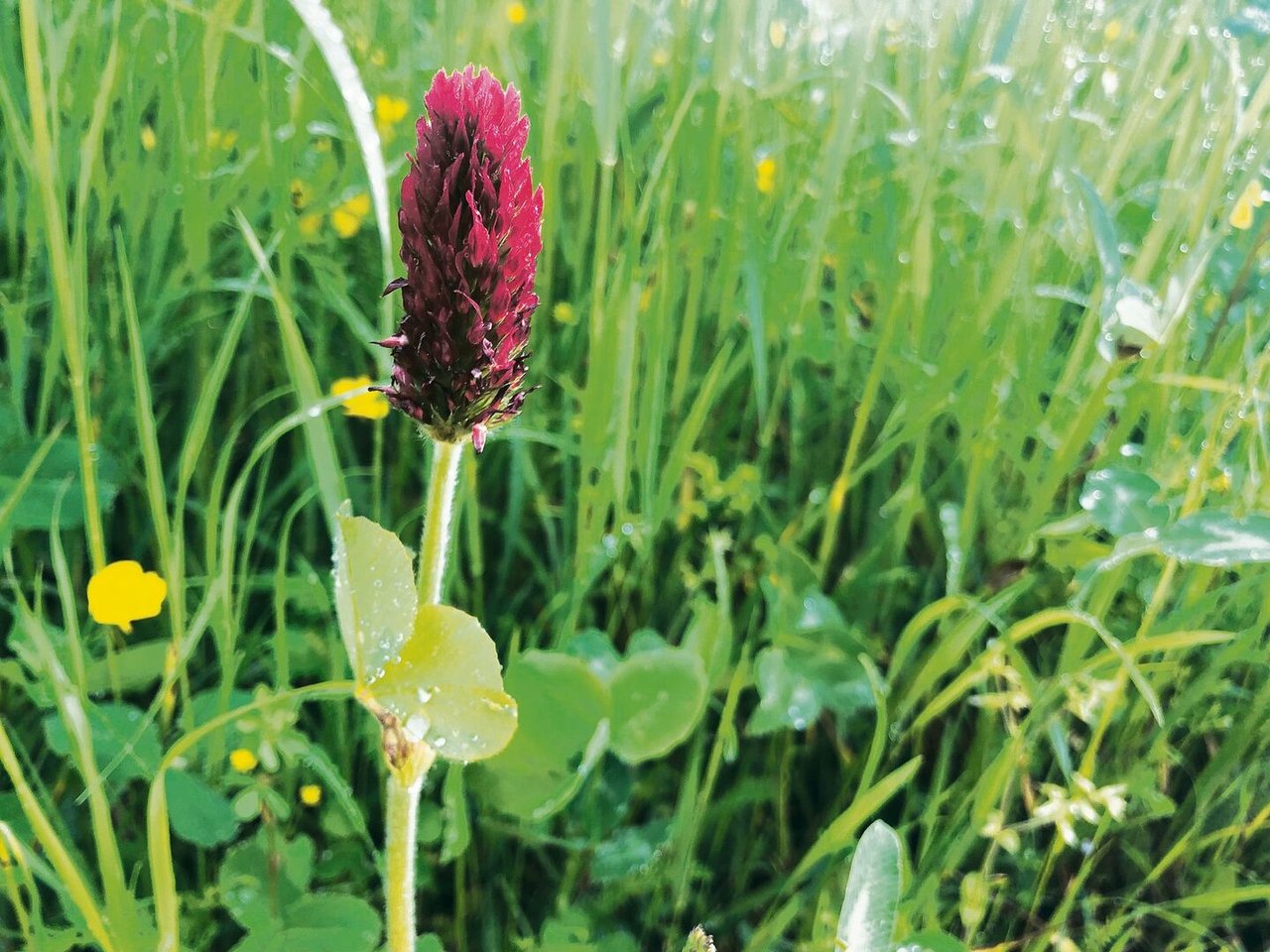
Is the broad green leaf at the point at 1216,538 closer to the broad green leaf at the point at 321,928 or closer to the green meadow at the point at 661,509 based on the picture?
the green meadow at the point at 661,509

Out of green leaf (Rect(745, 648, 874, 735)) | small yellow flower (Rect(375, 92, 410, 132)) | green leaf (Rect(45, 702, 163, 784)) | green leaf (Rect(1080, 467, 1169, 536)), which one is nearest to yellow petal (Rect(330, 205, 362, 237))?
small yellow flower (Rect(375, 92, 410, 132))

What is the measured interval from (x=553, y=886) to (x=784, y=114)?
1.22 metres

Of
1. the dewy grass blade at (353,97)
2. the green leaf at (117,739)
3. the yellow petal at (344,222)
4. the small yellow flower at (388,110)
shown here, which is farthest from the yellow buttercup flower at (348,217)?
the green leaf at (117,739)

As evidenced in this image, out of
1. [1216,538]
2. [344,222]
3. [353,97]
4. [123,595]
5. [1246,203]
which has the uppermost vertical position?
[353,97]

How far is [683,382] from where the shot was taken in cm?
144

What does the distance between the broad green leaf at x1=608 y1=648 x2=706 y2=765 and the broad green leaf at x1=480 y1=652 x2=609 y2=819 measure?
3 cm

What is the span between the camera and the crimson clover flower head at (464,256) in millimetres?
Answer: 719

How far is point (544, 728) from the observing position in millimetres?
1164

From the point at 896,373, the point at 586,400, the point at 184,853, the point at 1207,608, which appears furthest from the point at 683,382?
the point at 184,853

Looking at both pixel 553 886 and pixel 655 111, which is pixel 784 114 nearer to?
→ pixel 655 111

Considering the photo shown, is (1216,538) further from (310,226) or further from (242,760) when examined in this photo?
(310,226)

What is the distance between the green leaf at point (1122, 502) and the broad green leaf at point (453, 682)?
0.87 meters

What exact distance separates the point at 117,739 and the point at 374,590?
0.50 m

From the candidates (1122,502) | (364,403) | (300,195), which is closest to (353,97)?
(364,403)
